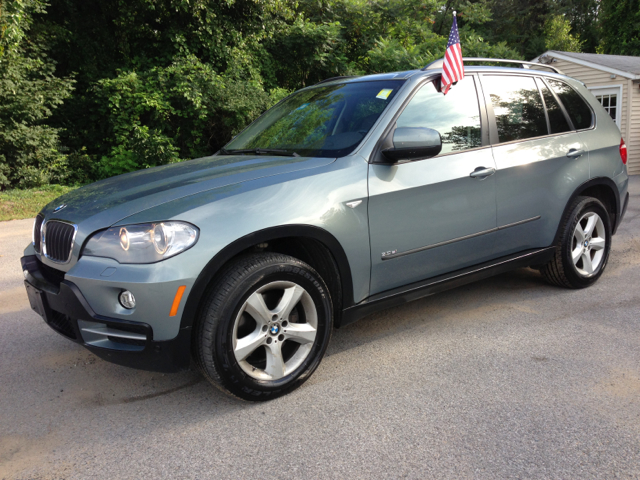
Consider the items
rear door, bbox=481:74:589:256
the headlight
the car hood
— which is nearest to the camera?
the headlight

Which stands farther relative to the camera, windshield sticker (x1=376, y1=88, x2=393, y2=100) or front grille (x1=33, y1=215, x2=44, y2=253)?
windshield sticker (x1=376, y1=88, x2=393, y2=100)

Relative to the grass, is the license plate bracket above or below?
above

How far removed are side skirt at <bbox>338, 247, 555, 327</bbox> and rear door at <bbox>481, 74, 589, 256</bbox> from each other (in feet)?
0.25

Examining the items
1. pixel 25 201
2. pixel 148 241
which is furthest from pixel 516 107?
pixel 25 201

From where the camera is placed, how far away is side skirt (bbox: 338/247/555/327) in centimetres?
336

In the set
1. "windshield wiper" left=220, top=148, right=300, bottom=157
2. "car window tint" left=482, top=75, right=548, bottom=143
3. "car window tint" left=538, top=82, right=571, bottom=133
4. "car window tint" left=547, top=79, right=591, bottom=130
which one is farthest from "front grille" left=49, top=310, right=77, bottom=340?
"car window tint" left=547, top=79, right=591, bottom=130

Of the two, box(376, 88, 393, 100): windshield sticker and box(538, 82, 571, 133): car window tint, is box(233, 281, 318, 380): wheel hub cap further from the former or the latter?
box(538, 82, 571, 133): car window tint

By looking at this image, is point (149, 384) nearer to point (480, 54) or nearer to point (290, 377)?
point (290, 377)

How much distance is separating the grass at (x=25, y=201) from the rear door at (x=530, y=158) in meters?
8.70

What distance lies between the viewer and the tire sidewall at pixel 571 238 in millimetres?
4480

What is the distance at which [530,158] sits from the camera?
4113 mm

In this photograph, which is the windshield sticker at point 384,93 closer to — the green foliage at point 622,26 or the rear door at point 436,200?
the rear door at point 436,200

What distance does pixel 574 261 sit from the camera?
15.3 feet

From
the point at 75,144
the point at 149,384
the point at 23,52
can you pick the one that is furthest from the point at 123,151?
the point at 149,384
